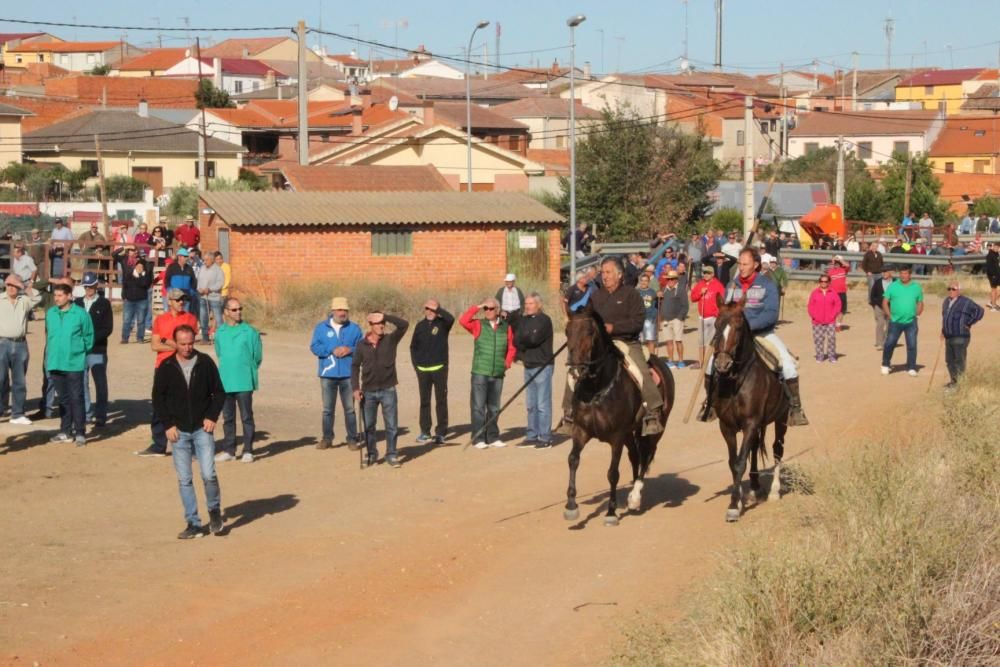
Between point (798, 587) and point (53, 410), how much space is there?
12865mm

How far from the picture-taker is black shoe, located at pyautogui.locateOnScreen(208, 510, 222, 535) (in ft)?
42.8

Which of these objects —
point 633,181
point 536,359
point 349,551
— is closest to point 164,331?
point 536,359

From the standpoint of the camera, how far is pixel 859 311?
115ft

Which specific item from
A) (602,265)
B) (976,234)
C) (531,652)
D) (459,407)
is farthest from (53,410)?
(976,234)

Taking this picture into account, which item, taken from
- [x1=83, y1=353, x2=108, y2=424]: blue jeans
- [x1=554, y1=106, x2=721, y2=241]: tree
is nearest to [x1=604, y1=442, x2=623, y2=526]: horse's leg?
[x1=83, y1=353, x2=108, y2=424]: blue jeans

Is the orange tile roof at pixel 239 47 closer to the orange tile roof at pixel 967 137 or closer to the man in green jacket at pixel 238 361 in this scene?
the orange tile roof at pixel 967 137

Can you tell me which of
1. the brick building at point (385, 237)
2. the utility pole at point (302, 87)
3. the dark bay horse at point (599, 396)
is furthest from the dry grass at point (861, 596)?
the utility pole at point (302, 87)

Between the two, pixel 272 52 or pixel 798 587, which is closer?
pixel 798 587

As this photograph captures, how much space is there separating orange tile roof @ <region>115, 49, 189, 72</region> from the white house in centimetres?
6204

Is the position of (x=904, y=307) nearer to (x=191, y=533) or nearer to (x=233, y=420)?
(x=233, y=420)

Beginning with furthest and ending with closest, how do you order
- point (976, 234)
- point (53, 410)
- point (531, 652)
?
point (976, 234) < point (53, 410) < point (531, 652)

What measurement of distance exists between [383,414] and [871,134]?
80.2 m

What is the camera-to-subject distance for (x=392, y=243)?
1337 inches

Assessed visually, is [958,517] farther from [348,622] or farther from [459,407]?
[459,407]
